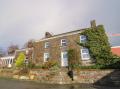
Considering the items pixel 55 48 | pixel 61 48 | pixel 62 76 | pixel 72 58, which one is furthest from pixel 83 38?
pixel 62 76

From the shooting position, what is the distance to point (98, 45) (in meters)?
30.9

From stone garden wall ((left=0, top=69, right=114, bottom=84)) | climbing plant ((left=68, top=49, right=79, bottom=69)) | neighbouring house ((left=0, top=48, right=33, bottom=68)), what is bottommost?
stone garden wall ((left=0, top=69, right=114, bottom=84))

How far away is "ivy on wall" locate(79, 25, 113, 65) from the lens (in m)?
29.5

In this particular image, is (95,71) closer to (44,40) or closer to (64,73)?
(64,73)

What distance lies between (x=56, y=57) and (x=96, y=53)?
8974mm

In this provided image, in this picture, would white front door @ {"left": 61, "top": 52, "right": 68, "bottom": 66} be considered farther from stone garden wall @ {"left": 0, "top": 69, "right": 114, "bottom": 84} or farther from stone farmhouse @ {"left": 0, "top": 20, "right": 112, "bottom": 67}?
stone garden wall @ {"left": 0, "top": 69, "right": 114, "bottom": 84}

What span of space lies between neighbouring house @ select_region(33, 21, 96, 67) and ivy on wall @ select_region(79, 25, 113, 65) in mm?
974

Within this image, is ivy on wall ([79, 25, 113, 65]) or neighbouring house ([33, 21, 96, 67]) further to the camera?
neighbouring house ([33, 21, 96, 67])

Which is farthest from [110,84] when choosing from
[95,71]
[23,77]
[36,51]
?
[36,51]

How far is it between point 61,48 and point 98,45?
798cm

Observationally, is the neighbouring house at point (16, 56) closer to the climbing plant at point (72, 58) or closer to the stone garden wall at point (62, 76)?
the climbing plant at point (72, 58)

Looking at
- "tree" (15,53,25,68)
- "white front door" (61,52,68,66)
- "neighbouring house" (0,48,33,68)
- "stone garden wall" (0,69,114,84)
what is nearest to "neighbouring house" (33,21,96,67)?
"white front door" (61,52,68,66)

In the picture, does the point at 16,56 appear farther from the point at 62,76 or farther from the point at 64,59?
the point at 62,76

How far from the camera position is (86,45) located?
1258 inches
